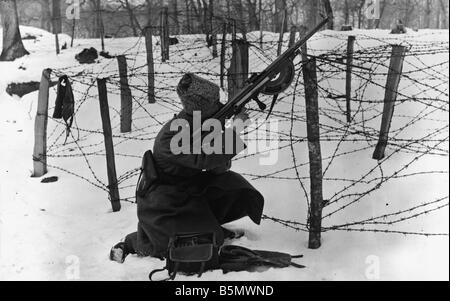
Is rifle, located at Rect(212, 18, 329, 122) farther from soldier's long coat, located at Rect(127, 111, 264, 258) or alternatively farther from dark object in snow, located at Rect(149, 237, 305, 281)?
dark object in snow, located at Rect(149, 237, 305, 281)

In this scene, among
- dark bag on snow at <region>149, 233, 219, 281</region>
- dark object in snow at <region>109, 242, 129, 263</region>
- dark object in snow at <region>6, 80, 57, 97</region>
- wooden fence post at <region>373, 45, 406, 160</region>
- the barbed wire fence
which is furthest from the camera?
dark object in snow at <region>6, 80, 57, 97</region>

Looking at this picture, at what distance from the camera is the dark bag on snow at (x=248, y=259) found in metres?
3.40

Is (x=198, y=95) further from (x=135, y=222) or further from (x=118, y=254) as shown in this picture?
(x=135, y=222)

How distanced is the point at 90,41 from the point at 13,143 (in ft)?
30.6

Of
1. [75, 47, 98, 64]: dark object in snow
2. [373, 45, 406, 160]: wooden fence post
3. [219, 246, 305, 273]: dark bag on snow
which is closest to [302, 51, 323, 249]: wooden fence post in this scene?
[219, 246, 305, 273]: dark bag on snow

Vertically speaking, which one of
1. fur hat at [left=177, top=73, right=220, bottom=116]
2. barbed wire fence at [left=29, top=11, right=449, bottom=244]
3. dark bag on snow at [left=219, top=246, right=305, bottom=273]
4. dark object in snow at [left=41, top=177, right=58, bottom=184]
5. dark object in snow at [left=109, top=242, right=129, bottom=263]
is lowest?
dark object in snow at [left=41, top=177, right=58, bottom=184]

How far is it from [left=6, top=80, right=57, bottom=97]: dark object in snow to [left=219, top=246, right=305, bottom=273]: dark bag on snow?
887 centimetres

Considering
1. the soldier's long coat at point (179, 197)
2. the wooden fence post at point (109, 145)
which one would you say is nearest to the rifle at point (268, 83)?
the soldier's long coat at point (179, 197)

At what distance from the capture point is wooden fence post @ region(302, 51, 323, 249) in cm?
353

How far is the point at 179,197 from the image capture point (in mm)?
3562

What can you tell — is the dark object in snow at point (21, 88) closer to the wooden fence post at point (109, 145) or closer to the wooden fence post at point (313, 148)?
the wooden fence post at point (109, 145)

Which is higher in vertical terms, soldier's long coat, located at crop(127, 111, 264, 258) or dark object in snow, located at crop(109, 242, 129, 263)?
soldier's long coat, located at crop(127, 111, 264, 258)

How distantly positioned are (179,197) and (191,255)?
0.46 metres

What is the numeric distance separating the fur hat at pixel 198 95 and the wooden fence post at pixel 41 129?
10.5 ft
